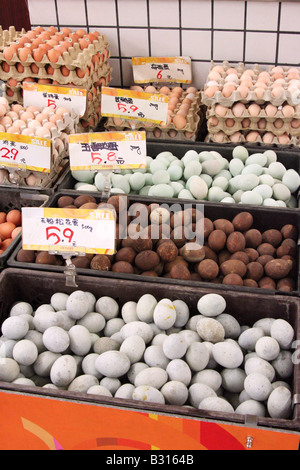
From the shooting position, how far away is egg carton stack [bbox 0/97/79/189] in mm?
2197

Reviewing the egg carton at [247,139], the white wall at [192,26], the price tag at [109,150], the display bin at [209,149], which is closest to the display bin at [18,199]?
the display bin at [209,149]

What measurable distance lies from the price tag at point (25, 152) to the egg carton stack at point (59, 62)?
20.5 inches

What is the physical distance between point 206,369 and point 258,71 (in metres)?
1.74

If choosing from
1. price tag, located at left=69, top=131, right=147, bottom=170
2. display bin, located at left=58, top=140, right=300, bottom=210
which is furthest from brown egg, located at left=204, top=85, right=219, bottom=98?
price tag, located at left=69, top=131, right=147, bottom=170

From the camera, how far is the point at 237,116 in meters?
2.37

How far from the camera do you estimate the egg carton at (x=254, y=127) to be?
2.39 m

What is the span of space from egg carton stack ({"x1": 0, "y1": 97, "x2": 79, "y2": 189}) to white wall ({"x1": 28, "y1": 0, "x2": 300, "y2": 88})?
2.35ft

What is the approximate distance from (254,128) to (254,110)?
11 cm

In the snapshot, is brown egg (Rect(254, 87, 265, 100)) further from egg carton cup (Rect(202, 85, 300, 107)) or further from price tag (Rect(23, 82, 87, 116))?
price tag (Rect(23, 82, 87, 116))

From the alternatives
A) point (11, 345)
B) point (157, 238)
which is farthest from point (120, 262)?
point (11, 345)

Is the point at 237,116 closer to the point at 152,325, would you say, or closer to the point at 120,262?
the point at 120,262

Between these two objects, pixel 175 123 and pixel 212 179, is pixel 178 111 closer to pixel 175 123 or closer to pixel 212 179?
pixel 175 123

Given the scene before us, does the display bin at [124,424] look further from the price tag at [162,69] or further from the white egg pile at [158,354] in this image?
the price tag at [162,69]
